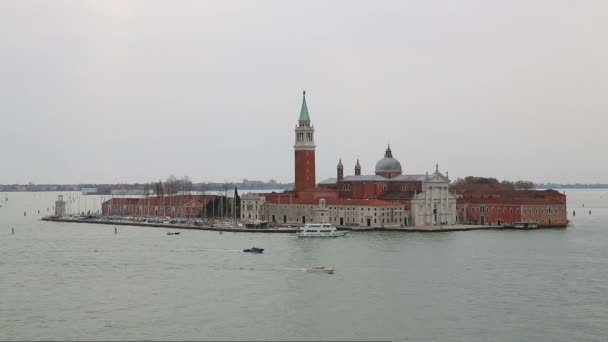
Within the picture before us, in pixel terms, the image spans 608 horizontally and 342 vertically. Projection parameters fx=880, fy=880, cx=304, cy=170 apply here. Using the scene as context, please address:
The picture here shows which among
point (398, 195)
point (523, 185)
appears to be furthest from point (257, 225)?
point (523, 185)

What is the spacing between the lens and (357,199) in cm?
4647

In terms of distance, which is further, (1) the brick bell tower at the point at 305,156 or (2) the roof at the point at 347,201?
(1) the brick bell tower at the point at 305,156

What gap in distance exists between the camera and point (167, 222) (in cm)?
4969

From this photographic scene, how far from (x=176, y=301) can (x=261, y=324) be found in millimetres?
3259

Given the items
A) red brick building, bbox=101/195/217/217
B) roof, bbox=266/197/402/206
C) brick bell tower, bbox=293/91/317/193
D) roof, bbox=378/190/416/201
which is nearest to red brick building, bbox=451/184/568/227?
roof, bbox=378/190/416/201

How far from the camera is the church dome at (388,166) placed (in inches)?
2021

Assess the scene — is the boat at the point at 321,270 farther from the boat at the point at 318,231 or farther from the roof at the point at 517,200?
the roof at the point at 517,200

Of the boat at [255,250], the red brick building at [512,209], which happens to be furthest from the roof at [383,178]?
the boat at [255,250]

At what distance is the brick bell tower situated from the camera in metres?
48.7

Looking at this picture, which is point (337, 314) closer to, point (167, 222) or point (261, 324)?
point (261, 324)

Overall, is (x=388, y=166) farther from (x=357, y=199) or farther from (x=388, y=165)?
(x=357, y=199)

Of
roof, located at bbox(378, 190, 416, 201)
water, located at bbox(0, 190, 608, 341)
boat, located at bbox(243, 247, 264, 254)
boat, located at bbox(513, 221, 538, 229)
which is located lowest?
water, located at bbox(0, 190, 608, 341)

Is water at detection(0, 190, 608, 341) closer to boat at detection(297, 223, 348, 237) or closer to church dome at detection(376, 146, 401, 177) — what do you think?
boat at detection(297, 223, 348, 237)

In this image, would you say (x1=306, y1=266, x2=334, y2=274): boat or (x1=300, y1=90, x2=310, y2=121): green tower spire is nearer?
(x1=306, y1=266, x2=334, y2=274): boat
